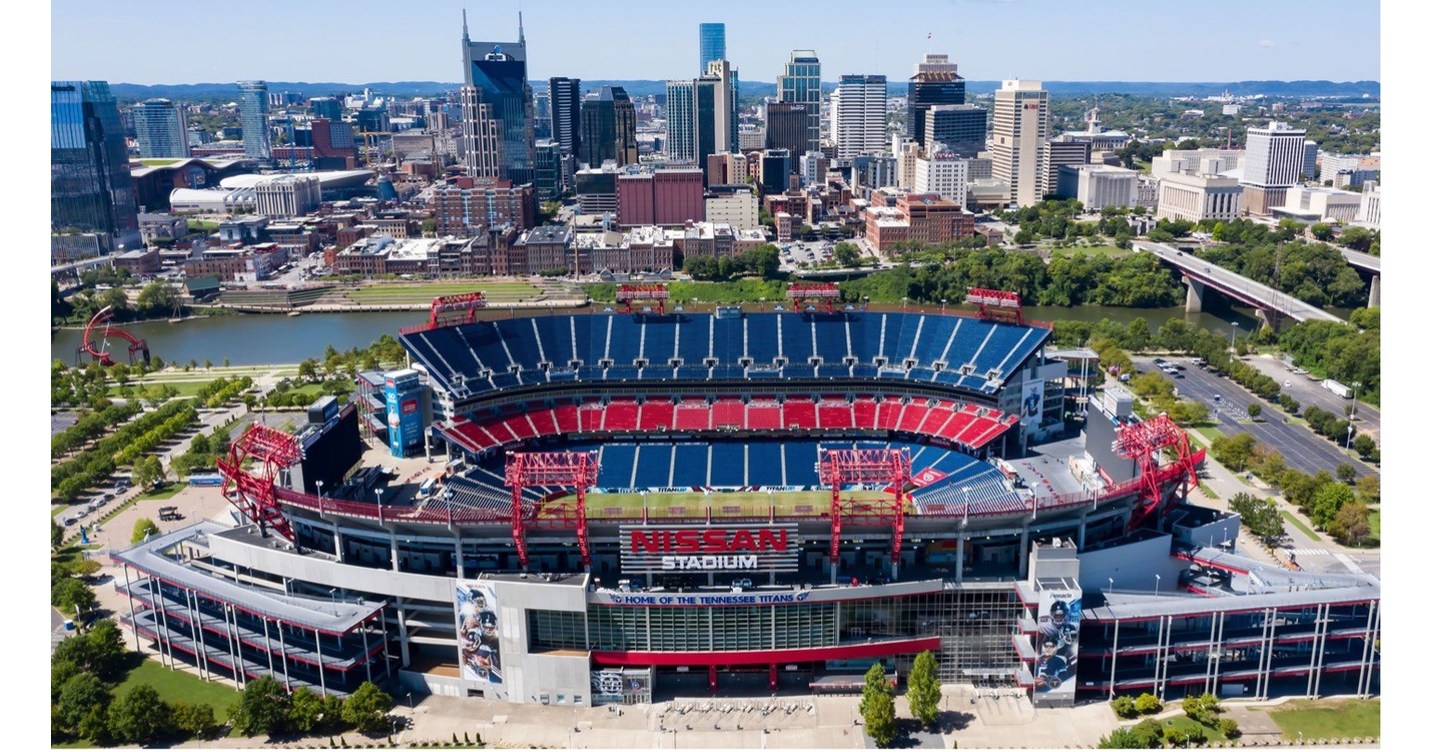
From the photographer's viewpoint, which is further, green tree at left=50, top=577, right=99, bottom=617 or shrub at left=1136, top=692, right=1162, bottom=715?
green tree at left=50, top=577, right=99, bottom=617

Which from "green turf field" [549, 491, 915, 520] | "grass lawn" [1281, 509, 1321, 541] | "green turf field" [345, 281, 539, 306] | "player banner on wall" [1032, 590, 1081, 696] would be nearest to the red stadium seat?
"green turf field" [549, 491, 915, 520]

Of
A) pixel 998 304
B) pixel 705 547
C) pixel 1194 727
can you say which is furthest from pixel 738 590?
pixel 998 304

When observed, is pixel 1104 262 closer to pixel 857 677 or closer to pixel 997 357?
pixel 997 357

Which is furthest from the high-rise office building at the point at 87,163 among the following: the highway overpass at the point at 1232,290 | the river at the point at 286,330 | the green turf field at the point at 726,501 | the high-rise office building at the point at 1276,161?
the high-rise office building at the point at 1276,161

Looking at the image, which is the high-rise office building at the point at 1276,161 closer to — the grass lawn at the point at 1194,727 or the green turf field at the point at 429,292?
the green turf field at the point at 429,292

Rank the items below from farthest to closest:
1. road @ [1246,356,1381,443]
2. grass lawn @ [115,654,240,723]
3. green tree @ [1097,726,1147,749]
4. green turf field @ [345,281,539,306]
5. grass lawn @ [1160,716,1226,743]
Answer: green turf field @ [345,281,539,306] < road @ [1246,356,1381,443] < grass lawn @ [115,654,240,723] < grass lawn @ [1160,716,1226,743] < green tree @ [1097,726,1147,749]

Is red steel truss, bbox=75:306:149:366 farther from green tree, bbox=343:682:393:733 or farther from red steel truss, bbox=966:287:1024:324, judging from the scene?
red steel truss, bbox=966:287:1024:324

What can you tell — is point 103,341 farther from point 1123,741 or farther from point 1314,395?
point 1314,395
